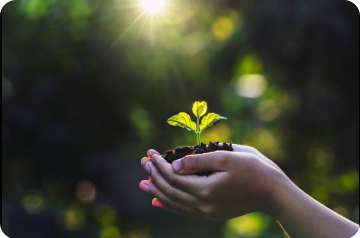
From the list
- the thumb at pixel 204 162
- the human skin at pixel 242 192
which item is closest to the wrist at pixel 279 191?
the human skin at pixel 242 192

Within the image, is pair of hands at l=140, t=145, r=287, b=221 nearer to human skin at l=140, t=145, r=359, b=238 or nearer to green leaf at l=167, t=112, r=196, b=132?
human skin at l=140, t=145, r=359, b=238

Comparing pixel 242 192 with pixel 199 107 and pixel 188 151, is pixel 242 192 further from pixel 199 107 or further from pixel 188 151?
pixel 199 107

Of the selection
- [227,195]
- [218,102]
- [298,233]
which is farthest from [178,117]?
[218,102]

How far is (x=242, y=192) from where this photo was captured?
3.50 ft

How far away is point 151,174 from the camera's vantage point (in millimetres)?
1179

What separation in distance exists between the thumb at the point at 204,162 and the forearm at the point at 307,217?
1.03ft

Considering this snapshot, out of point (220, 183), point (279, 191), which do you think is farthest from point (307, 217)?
point (220, 183)

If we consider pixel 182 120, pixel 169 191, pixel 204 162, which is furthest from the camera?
pixel 182 120

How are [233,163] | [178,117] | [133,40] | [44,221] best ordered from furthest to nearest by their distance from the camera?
[133,40]
[44,221]
[178,117]
[233,163]

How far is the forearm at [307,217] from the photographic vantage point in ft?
3.32

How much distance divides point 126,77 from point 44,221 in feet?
8.43

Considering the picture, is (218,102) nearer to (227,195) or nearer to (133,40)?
(133,40)

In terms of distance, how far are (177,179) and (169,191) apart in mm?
113

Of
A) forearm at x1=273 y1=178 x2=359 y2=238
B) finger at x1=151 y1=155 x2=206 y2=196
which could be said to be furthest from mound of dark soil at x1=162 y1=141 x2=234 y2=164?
forearm at x1=273 y1=178 x2=359 y2=238
